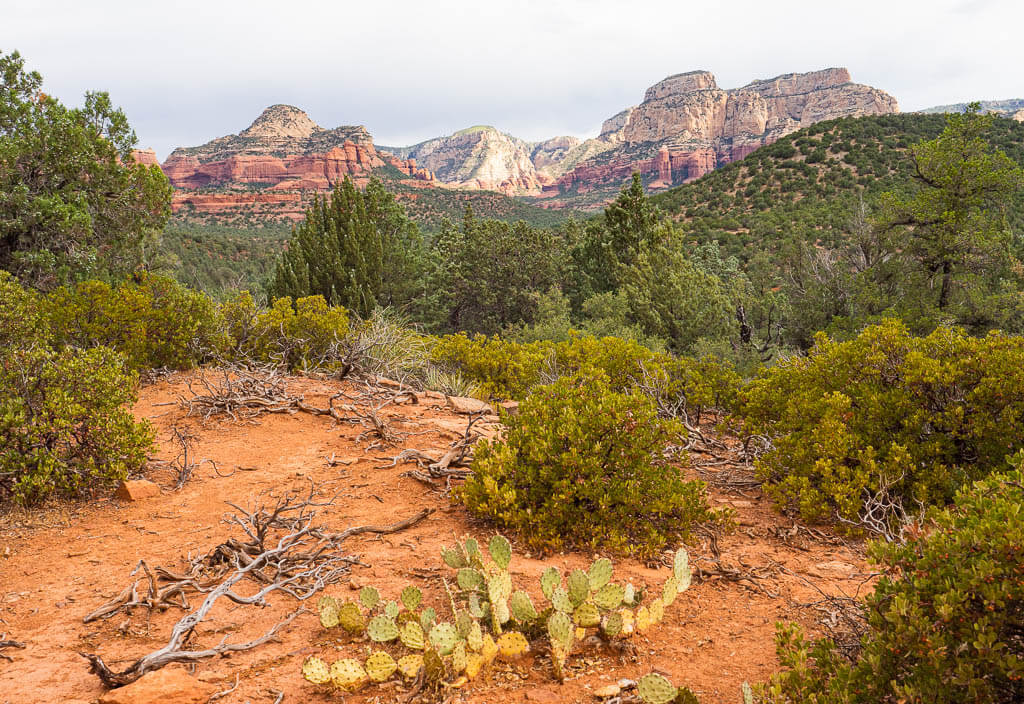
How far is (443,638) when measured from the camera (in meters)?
2.39

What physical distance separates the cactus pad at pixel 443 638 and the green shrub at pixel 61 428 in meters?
3.96

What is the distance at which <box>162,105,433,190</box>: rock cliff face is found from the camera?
339 feet

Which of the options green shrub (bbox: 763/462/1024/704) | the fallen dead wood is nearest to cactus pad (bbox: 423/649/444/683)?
green shrub (bbox: 763/462/1024/704)

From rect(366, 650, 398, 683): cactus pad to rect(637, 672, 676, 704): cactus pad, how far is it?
1102 mm

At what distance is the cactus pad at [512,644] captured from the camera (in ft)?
8.25

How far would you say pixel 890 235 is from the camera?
39.5 ft

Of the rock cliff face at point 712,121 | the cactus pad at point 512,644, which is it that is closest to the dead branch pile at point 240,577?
the cactus pad at point 512,644

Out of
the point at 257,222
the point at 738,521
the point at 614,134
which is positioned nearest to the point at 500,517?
the point at 738,521

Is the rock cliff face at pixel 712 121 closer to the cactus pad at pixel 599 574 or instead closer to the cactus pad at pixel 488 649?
the cactus pad at pixel 599 574

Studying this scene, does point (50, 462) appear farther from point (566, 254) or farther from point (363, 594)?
point (566, 254)

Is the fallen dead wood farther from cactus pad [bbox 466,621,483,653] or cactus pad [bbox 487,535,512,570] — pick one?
cactus pad [bbox 466,621,483,653]

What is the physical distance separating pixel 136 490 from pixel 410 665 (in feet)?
12.5

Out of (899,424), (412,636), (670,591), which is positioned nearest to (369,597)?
(412,636)

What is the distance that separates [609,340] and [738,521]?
3.77 m
